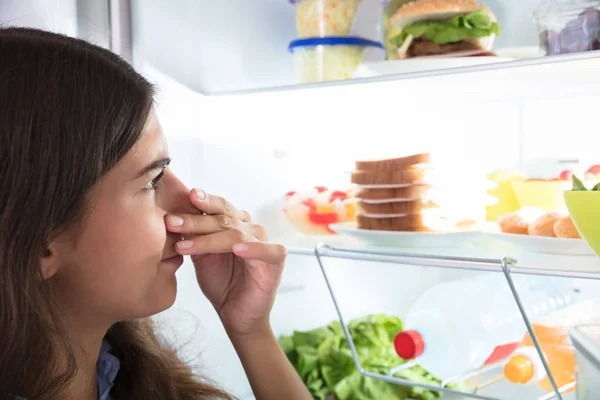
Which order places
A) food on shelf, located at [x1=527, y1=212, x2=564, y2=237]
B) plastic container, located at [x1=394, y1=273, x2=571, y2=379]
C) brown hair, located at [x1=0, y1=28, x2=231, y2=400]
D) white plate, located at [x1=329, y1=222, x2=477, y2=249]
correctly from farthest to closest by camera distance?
1. plastic container, located at [x1=394, y1=273, x2=571, y2=379]
2. white plate, located at [x1=329, y1=222, x2=477, y2=249]
3. food on shelf, located at [x1=527, y1=212, x2=564, y2=237]
4. brown hair, located at [x1=0, y1=28, x2=231, y2=400]

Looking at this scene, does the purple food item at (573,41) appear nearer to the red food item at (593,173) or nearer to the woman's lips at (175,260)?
the red food item at (593,173)

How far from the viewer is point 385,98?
1374mm

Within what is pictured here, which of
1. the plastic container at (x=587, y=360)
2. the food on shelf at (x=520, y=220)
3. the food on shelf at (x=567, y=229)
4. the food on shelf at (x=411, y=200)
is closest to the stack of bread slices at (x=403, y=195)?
the food on shelf at (x=411, y=200)

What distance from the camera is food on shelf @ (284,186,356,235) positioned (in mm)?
1422

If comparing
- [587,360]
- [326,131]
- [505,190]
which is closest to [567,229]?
[505,190]

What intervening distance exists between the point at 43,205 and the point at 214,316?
0.67 metres

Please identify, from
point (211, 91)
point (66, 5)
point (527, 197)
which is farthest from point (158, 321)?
point (527, 197)

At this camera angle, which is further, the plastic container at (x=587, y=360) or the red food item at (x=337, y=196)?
the red food item at (x=337, y=196)

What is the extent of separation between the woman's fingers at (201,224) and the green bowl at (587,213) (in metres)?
0.47

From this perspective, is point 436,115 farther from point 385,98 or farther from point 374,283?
point 374,283

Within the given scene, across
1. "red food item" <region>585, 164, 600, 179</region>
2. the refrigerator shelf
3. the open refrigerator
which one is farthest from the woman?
"red food item" <region>585, 164, 600, 179</region>

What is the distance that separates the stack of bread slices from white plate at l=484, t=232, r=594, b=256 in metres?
0.14

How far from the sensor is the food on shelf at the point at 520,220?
3.66ft

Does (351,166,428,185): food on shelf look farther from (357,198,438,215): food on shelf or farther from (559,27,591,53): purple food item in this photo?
(559,27,591,53): purple food item
